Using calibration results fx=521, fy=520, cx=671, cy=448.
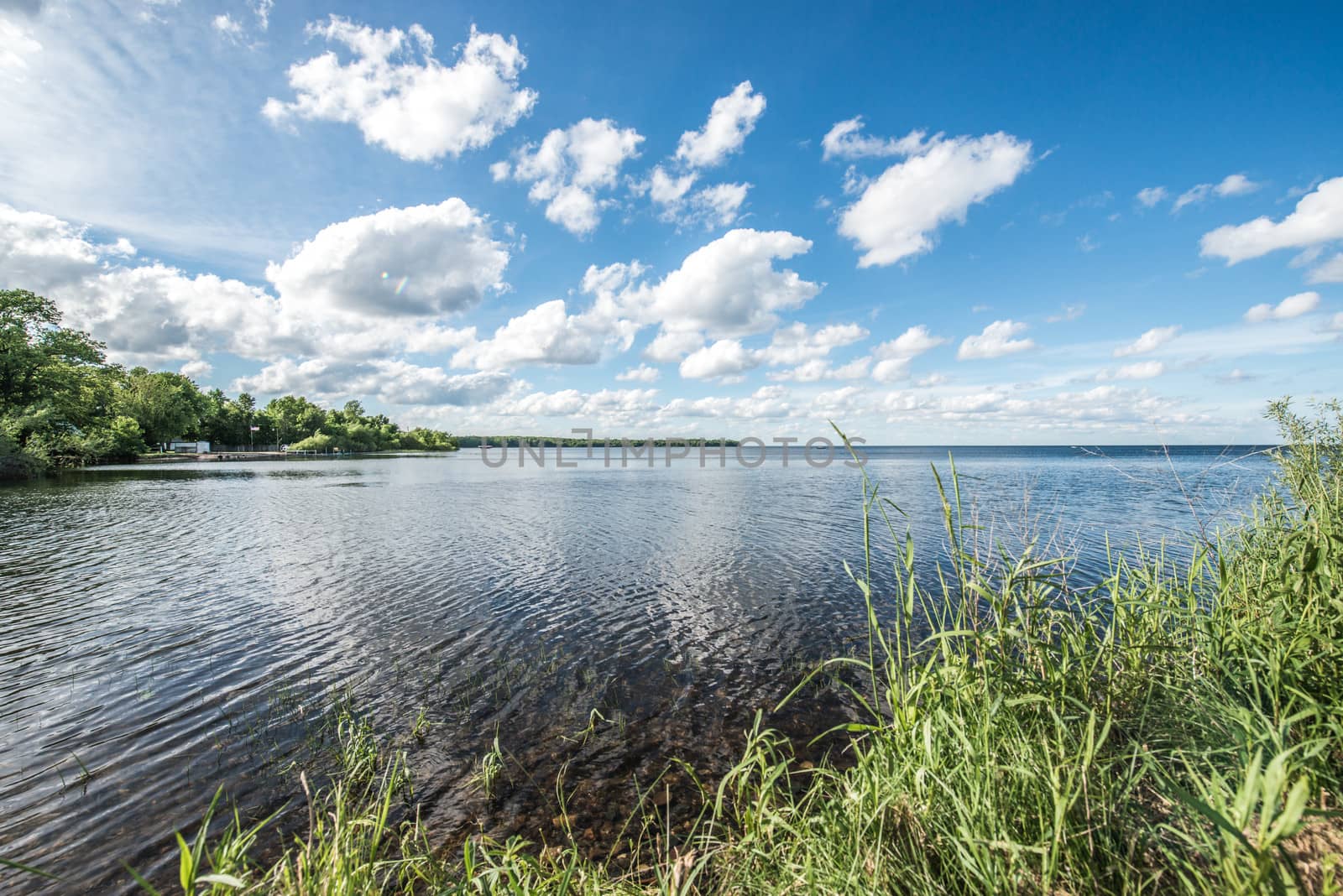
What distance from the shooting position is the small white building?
11530 centimetres

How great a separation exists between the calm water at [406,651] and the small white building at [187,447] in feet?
377

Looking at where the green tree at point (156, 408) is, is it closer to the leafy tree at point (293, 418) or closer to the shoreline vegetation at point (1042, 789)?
the leafy tree at point (293, 418)

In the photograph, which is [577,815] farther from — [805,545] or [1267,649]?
[805,545]

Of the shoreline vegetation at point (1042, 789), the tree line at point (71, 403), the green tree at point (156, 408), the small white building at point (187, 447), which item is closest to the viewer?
the shoreline vegetation at point (1042, 789)

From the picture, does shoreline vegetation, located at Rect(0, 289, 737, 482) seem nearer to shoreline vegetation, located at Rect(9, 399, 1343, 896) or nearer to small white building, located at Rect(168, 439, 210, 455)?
small white building, located at Rect(168, 439, 210, 455)

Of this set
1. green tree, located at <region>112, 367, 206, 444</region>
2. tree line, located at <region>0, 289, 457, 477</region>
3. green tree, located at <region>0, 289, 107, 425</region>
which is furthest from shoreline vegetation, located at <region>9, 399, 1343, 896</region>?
green tree, located at <region>112, 367, 206, 444</region>

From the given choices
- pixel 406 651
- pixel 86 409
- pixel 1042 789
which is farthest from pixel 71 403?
pixel 1042 789

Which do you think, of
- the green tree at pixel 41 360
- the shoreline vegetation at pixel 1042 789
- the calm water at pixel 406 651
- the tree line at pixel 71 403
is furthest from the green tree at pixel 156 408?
the shoreline vegetation at pixel 1042 789

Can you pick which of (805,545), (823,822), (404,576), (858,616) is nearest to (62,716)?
(404,576)

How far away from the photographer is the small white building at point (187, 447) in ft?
378

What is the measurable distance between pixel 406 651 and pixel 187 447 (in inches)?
5866

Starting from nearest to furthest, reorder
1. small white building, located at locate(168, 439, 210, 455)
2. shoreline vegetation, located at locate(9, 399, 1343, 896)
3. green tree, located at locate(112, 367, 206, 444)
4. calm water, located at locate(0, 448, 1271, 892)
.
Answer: shoreline vegetation, located at locate(9, 399, 1343, 896) → calm water, located at locate(0, 448, 1271, 892) → green tree, located at locate(112, 367, 206, 444) → small white building, located at locate(168, 439, 210, 455)

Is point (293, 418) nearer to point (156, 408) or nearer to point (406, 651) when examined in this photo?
point (156, 408)

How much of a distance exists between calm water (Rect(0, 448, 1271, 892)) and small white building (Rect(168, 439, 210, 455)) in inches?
4527
